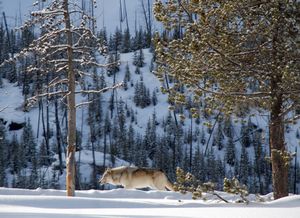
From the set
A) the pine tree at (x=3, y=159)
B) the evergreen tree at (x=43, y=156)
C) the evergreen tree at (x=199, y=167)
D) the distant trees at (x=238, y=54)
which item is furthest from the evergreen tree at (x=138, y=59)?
the distant trees at (x=238, y=54)

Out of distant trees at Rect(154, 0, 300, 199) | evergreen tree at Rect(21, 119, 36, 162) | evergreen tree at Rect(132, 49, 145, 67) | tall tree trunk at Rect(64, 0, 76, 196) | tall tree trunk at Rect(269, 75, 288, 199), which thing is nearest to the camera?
distant trees at Rect(154, 0, 300, 199)

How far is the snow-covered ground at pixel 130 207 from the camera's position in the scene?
714cm

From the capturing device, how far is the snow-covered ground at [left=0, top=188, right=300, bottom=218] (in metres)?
7.14

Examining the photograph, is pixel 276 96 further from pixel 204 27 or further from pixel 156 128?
pixel 156 128

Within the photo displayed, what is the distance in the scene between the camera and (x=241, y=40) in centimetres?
995

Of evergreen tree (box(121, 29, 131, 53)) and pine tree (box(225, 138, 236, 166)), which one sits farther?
evergreen tree (box(121, 29, 131, 53))

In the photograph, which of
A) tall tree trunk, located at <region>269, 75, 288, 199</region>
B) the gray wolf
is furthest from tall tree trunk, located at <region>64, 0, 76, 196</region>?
tall tree trunk, located at <region>269, 75, 288, 199</region>

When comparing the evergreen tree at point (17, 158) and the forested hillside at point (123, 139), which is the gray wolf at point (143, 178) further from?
the evergreen tree at point (17, 158)

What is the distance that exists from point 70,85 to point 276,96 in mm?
7058

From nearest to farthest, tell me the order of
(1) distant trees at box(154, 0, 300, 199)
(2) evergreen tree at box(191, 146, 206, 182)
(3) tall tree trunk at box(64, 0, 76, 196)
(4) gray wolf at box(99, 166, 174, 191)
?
(1) distant trees at box(154, 0, 300, 199)
(3) tall tree trunk at box(64, 0, 76, 196)
(4) gray wolf at box(99, 166, 174, 191)
(2) evergreen tree at box(191, 146, 206, 182)

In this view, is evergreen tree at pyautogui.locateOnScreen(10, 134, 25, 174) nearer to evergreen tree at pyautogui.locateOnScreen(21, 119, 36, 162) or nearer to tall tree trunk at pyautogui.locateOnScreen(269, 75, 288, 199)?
evergreen tree at pyautogui.locateOnScreen(21, 119, 36, 162)

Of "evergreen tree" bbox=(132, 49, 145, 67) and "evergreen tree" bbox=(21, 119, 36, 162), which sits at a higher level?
"evergreen tree" bbox=(132, 49, 145, 67)

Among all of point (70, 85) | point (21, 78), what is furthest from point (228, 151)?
point (70, 85)

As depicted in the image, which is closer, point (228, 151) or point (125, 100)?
point (228, 151)
